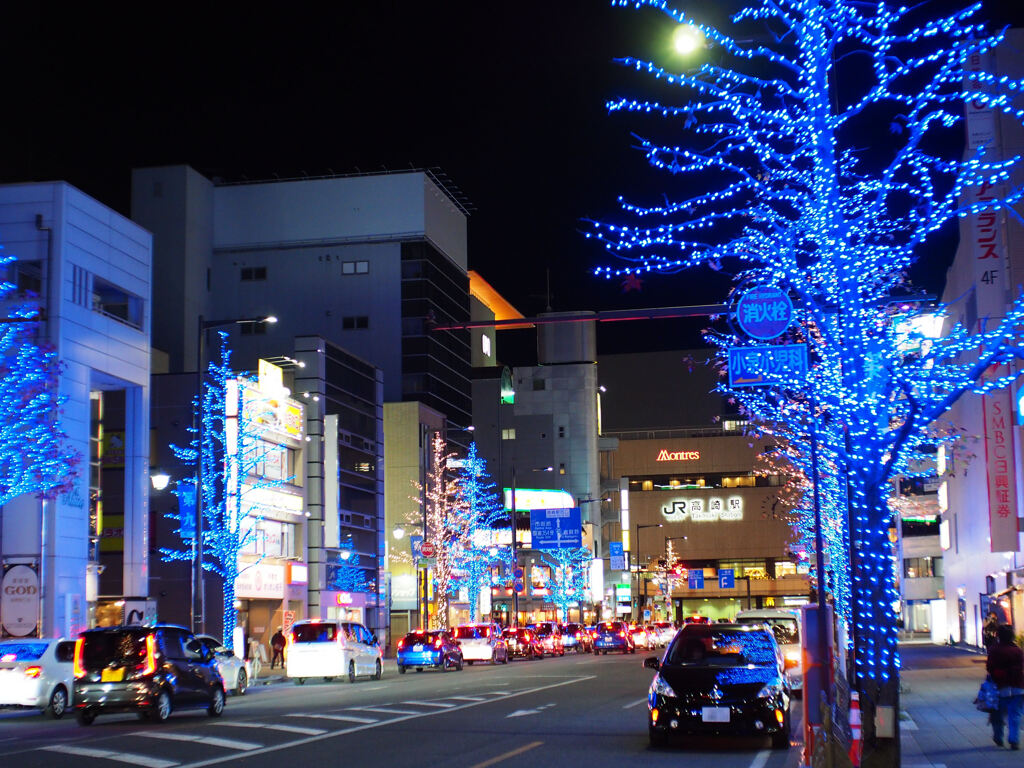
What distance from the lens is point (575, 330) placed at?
416ft

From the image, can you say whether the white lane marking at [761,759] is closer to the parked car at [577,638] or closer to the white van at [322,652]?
the white van at [322,652]

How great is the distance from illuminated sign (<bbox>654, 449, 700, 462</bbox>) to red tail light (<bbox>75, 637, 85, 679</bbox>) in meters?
122

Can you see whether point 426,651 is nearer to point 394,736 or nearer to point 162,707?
point 162,707

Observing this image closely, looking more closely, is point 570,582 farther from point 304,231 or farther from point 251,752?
point 251,752

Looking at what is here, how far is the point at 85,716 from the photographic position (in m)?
22.7

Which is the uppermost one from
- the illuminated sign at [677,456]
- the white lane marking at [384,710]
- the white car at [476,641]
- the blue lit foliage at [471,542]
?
the illuminated sign at [677,456]

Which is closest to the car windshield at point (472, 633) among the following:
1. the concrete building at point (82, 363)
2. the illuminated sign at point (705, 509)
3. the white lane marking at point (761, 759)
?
the concrete building at point (82, 363)

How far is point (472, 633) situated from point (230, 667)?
870 inches

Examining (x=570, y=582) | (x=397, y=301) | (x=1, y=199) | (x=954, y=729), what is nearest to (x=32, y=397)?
(x=1, y=199)

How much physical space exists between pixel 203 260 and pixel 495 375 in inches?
1428

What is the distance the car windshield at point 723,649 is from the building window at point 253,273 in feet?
261

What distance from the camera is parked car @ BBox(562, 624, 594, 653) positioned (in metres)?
72.2

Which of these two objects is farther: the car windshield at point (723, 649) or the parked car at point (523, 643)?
the parked car at point (523, 643)

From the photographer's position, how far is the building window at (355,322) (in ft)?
303
